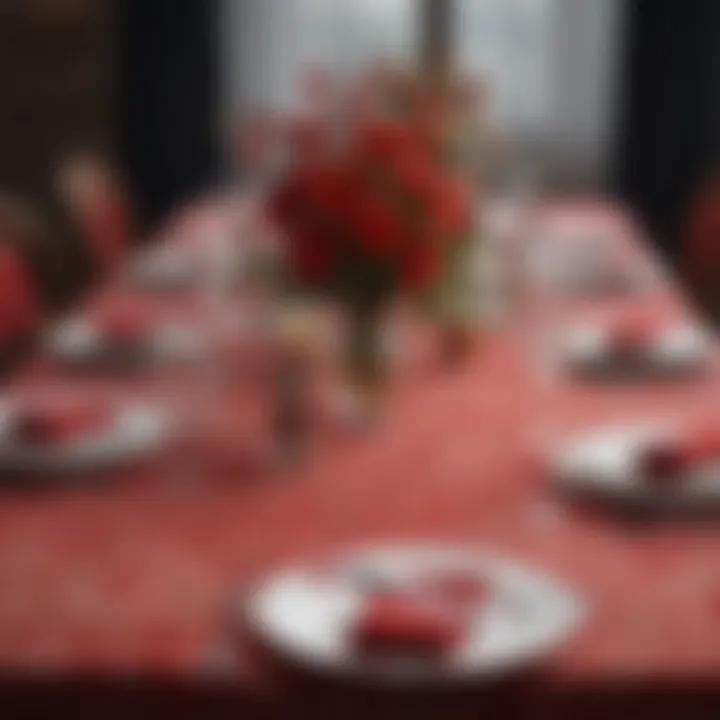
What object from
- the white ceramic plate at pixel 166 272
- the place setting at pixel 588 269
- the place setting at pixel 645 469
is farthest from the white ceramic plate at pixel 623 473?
the white ceramic plate at pixel 166 272

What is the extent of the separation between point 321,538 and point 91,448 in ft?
1.16

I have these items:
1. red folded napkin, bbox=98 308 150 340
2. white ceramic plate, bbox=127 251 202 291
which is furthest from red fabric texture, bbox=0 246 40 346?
red folded napkin, bbox=98 308 150 340

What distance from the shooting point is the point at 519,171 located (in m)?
2.70

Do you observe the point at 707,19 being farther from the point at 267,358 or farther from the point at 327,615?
the point at 327,615

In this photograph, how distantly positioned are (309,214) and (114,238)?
1.87 meters

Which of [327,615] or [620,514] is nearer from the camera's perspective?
[327,615]

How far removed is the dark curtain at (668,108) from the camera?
455cm

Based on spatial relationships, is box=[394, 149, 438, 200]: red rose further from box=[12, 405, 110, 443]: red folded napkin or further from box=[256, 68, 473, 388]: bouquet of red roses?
box=[12, 405, 110, 443]: red folded napkin

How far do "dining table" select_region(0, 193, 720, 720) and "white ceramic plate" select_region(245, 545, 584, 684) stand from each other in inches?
0.6

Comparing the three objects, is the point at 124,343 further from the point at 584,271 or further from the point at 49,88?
the point at 49,88

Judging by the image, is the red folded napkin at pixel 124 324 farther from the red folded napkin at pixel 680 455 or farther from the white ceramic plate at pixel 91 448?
the red folded napkin at pixel 680 455

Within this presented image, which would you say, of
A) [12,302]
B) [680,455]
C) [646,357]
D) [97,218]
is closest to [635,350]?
[646,357]

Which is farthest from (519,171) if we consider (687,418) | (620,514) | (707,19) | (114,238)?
(707,19)

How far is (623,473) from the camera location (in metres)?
1.84
